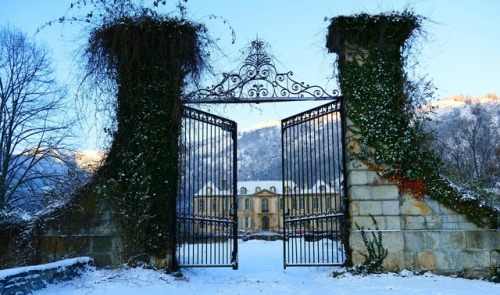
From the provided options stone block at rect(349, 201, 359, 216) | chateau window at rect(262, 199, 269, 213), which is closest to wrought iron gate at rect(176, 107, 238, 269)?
stone block at rect(349, 201, 359, 216)

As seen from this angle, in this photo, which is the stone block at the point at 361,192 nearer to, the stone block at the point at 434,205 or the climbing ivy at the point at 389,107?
the climbing ivy at the point at 389,107

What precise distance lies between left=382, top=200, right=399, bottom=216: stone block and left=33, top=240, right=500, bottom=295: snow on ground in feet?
3.37

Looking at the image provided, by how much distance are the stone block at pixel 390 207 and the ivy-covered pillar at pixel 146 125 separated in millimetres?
3797

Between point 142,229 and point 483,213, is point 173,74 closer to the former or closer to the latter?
point 142,229

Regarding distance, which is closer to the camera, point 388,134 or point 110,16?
point 388,134

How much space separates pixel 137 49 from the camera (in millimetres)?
8688

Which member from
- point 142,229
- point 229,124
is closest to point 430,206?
point 229,124

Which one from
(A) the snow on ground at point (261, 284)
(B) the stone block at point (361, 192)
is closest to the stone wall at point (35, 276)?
(A) the snow on ground at point (261, 284)

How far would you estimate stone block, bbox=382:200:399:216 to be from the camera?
7.95 m

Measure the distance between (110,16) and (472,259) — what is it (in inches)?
313

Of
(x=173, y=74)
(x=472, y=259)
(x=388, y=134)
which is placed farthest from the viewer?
(x=173, y=74)

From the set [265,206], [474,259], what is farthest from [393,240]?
[265,206]

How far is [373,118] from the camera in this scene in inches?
328

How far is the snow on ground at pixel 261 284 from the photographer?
6113mm
